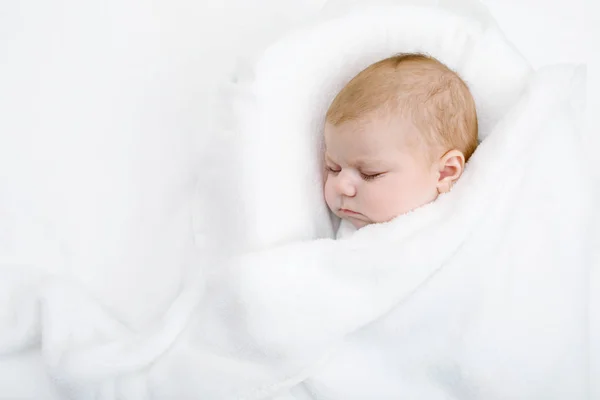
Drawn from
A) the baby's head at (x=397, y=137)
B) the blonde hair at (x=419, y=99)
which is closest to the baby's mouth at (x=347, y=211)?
the baby's head at (x=397, y=137)

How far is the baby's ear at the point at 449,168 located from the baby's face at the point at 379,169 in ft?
0.05

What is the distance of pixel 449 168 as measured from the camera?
3.68ft

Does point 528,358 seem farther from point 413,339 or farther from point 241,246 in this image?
point 241,246

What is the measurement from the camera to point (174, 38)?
1.39 metres

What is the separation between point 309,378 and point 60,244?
1.71 feet

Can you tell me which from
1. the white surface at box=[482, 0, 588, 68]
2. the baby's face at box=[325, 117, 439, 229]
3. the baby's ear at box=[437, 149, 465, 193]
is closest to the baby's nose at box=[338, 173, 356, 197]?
the baby's face at box=[325, 117, 439, 229]

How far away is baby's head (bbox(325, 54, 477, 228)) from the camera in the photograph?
3.53 feet

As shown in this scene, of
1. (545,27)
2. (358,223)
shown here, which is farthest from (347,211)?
(545,27)

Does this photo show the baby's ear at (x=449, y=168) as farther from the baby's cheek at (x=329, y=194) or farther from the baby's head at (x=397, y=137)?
the baby's cheek at (x=329, y=194)

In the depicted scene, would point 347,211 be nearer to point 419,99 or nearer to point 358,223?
point 358,223

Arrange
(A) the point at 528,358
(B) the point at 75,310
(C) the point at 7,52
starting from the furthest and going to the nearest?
(C) the point at 7,52 < (B) the point at 75,310 < (A) the point at 528,358

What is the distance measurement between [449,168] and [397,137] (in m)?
0.12

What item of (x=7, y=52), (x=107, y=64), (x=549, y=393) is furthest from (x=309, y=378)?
(x=7, y=52)

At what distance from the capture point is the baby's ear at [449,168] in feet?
3.62
